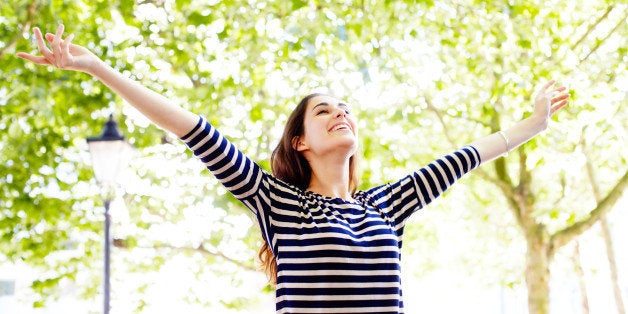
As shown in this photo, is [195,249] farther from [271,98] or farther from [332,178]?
[332,178]

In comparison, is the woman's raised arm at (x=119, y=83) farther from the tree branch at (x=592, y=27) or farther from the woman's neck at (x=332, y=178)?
the tree branch at (x=592, y=27)

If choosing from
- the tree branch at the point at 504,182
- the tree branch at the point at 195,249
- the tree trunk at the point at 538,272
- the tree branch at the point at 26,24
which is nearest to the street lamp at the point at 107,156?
the tree branch at the point at 26,24

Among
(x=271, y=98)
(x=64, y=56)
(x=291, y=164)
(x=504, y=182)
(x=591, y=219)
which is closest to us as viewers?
(x=64, y=56)

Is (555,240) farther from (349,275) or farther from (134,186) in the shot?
(349,275)

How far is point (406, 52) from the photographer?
24.0 ft

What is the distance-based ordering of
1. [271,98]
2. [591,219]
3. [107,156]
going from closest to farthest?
[107,156], [271,98], [591,219]

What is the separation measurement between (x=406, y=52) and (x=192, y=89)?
2.22 m

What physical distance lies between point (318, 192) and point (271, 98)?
4.92m

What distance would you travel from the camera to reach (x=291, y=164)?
2232 mm

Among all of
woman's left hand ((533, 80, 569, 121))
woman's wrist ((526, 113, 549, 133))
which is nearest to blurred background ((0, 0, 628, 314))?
woman's left hand ((533, 80, 569, 121))

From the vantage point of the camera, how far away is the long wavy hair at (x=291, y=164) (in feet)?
7.09

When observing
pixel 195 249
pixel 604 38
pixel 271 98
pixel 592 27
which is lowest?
pixel 195 249

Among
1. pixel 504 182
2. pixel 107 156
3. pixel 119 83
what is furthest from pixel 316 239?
pixel 504 182

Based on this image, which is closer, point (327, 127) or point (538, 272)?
point (327, 127)
